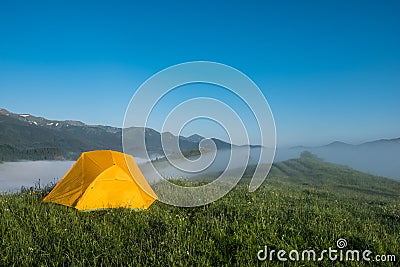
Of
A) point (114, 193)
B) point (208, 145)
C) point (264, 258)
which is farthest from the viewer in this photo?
point (208, 145)

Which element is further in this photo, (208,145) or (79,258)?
(208,145)

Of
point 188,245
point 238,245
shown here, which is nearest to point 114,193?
point 188,245

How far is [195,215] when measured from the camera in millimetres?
10719

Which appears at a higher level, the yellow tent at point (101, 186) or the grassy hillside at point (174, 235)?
the yellow tent at point (101, 186)

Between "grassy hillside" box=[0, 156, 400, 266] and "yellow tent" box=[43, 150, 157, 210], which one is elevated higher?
"yellow tent" box=[43, 150, 157, 210]

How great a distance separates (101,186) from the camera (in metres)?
12.1

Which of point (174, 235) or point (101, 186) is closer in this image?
point (174, 235)

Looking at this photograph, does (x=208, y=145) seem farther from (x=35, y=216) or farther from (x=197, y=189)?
(x=35, y=216)

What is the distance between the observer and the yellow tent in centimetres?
1179

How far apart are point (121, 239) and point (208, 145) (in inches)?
259

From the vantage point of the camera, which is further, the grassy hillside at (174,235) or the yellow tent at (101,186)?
the yellow tent at (101,186)

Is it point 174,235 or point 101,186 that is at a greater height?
point 101,186

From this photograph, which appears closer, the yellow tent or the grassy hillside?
the grassy hillside

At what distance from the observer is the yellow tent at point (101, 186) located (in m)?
11.8
